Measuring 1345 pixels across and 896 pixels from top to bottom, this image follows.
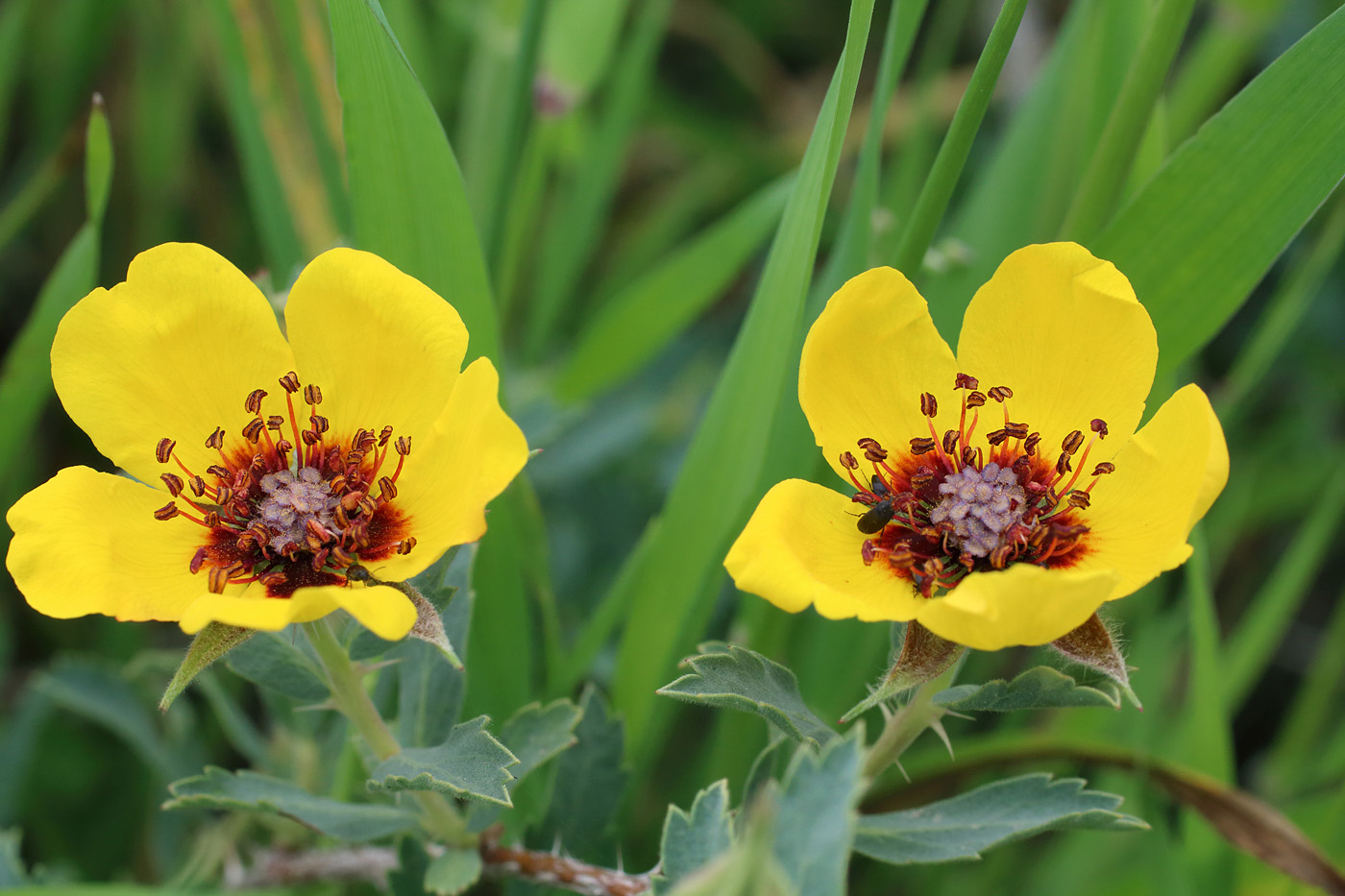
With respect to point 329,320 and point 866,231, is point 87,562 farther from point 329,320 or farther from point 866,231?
point 866,231

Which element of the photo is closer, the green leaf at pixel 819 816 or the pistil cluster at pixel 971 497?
the green leaf at pixel 819 816

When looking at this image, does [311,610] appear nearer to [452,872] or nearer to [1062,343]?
[452,872]

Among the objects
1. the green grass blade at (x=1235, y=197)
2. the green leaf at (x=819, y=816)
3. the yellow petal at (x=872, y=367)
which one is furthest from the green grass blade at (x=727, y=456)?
the green leaf at (x=819, y=816)

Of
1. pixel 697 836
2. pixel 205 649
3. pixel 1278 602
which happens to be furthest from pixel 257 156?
pixel 1278 602

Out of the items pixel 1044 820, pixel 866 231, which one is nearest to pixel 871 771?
pixel 1044 820

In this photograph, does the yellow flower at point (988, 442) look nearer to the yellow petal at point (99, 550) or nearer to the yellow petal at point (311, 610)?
the yellow petal at point (311, 610)

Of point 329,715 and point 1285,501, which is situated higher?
point 1285,501
